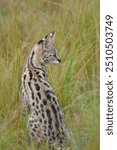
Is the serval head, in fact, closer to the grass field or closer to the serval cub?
the serval cub

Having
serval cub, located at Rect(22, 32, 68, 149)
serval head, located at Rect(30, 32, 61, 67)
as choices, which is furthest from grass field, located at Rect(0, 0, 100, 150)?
serval head, located at Rect(30, 32, 61, 67)

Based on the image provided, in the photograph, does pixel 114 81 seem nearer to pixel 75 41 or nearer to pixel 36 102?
pixel 36 102

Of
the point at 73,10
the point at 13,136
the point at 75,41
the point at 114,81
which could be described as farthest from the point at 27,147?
the point at 73,10

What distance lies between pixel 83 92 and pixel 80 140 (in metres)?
0.65

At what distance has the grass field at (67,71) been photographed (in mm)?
5461

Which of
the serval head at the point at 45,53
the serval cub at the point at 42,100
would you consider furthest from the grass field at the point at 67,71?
the serval head at the point at 45,53

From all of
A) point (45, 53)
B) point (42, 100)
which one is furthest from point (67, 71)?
point (42, 100)

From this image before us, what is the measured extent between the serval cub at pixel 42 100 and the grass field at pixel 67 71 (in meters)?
0.09

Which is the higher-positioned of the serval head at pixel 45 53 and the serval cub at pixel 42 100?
the serval head at pixel 45 53

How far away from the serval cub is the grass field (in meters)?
0.09

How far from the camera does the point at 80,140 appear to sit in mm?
5391

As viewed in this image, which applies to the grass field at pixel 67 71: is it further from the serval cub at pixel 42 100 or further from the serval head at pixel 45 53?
the serval head at pixel 45 53

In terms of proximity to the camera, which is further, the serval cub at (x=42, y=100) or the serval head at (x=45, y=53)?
the serval head at (x=45, y=53)

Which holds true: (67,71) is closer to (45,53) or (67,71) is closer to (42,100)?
(45,53)
